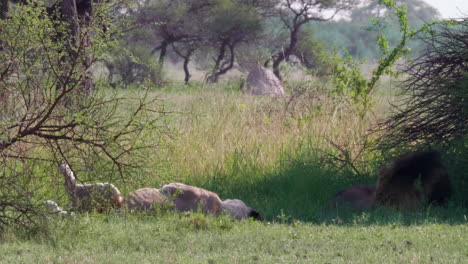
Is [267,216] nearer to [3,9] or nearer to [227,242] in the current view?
[227,242]

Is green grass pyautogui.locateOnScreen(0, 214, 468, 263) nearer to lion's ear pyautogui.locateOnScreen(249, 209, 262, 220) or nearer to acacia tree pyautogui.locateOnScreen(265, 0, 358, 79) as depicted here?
lion's ear pyautogui.locateOnScreen(249, 209, 262, 220)

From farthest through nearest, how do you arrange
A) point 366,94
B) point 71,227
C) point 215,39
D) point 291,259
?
point 215,39 < point 366,94 < point 71,227 < point 291,259

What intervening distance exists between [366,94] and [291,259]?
693 cm

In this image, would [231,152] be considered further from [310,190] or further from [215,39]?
[215,39]

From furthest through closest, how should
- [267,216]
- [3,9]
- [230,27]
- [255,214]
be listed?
[230,27] < [267,216] < [255,214] < [3,9]

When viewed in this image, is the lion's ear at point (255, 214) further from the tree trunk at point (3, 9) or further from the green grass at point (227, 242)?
the tree trunk at point (3, 9)

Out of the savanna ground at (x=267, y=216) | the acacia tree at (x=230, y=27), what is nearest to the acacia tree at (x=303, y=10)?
the acacia tree at (x=230, y=27)

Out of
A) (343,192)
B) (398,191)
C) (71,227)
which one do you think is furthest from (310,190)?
(71,227)

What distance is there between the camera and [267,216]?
826 cm

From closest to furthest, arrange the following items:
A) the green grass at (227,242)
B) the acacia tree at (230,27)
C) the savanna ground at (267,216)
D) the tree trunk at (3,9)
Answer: the green grass at (227,242), the savanna ground at (267,216), the tree trunk at (3,9), the acacia tree at (230,27)

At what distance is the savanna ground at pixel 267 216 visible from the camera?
5.95 metres

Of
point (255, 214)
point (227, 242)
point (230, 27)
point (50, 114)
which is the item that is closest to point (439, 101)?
point (255, 214)

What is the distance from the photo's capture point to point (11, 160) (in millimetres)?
7074

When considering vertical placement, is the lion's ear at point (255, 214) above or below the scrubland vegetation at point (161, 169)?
below
